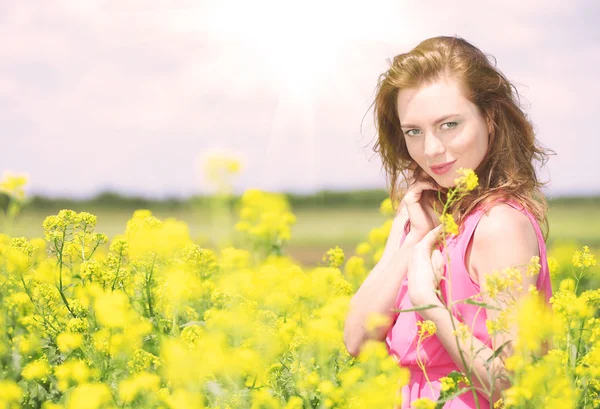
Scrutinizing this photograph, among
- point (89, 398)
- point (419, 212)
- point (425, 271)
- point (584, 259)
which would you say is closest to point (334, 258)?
point (584, 259)

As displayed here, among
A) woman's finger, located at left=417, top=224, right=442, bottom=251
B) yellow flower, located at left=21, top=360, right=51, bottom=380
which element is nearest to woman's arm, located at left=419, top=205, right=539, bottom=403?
woman's finger, located at left=417, top=224, right=442, bottom=251

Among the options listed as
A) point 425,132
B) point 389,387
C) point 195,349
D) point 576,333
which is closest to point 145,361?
point 195,349

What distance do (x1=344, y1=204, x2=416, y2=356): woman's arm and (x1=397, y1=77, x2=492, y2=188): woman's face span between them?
247mm

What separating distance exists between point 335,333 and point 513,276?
0.71 meters

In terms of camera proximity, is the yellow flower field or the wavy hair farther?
the wavy hair

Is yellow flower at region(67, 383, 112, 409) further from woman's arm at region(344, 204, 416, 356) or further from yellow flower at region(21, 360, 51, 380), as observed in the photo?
woman's arm at region(344, 204, 416, 356)

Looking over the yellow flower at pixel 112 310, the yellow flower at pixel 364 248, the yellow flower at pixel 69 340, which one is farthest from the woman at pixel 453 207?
the yellow flower at pixel 364 248

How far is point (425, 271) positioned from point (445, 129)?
0.42 m

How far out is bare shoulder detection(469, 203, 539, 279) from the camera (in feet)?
6.09

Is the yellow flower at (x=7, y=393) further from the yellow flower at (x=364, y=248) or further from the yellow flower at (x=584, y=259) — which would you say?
the yellow flower at (x=364, y=248)

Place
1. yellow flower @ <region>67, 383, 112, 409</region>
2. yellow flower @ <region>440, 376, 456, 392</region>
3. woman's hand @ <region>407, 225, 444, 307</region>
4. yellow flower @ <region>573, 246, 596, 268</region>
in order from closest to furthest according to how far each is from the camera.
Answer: yellow flower @ <region>67, 383, 112, 409</region>
yellow flower @ <region>440, 376, 456, 392</region>
woman's hand @ <region>407, 225, 444, 307</region>
yellow flower @ <region>573, 246, 596, 268</region>

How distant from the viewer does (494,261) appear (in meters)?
1.87

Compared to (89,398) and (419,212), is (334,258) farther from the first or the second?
(89,398)

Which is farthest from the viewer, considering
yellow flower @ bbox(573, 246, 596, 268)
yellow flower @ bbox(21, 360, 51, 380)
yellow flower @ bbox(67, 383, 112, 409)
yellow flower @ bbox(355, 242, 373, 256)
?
yellow flower @ bbox(355, 242, 373, 256)
